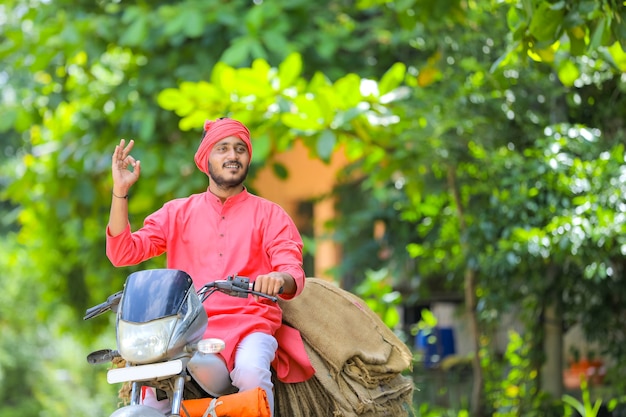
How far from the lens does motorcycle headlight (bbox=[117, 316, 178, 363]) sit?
3043mm

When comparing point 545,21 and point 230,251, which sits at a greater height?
point 545,21

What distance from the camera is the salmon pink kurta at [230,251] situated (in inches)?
144

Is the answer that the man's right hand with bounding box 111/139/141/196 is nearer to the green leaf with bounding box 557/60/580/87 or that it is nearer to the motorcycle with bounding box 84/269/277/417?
the motorcycle with bounding box 84/269/277/417

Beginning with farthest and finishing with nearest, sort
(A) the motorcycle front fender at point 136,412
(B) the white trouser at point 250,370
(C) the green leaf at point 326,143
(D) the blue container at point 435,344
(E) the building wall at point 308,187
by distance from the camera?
(E) the building wall at point 308,187
(D) the blue container at point 435,344
(C) the green leaf at point 326,143
(B) the white trouser at point 250,370
(A) the motorcycle front fender at point 136,412

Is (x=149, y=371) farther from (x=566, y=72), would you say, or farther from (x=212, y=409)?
(x=566, y=72)

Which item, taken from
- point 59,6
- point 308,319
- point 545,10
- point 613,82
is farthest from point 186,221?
point 59,6

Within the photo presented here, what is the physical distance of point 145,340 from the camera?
3.05 meters

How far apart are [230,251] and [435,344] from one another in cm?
646

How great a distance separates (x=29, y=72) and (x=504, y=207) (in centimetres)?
400

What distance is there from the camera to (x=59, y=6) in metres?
8.78

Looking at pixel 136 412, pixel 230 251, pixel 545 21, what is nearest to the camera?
pixel 136 412

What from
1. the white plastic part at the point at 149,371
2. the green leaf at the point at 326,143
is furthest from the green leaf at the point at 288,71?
the white plastic part at the point at 149,371

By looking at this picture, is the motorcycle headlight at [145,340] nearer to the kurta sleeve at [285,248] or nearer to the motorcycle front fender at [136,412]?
the motorcycle front fender at [136,412]

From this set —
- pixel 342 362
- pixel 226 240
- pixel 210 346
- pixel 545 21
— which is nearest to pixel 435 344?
pixel 545 21
